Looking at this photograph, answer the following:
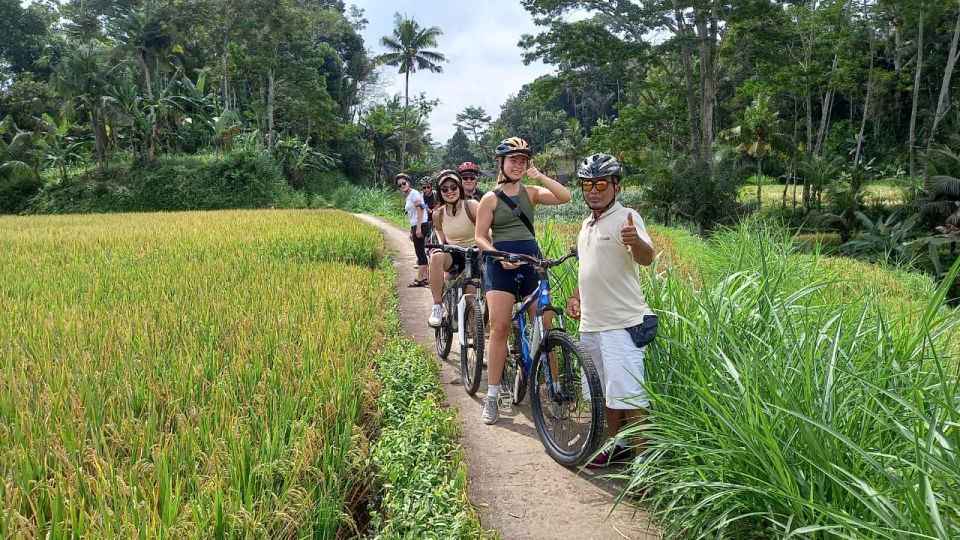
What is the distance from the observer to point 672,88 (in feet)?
66.0

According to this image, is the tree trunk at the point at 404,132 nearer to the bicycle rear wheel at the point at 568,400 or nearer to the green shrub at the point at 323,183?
the green shrub at the point at 323,183

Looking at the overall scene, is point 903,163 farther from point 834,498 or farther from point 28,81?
point 28,81

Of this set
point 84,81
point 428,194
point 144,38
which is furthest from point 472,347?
point 144,38

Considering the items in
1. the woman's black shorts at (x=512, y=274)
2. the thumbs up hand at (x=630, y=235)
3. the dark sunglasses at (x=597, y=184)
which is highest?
the dark sunglasses at (x=597, y=184)

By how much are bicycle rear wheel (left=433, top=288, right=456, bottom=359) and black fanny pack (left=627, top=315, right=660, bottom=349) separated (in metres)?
2.18

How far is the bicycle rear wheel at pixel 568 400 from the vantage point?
2707 mm

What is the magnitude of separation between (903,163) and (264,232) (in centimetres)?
3071

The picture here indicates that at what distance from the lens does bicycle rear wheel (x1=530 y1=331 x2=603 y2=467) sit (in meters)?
2.71

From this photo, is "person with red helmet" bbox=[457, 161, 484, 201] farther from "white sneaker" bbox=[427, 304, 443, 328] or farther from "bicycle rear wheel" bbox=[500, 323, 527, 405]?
"bicycle rear wheel" bbox=[500, 323, 527, 405]

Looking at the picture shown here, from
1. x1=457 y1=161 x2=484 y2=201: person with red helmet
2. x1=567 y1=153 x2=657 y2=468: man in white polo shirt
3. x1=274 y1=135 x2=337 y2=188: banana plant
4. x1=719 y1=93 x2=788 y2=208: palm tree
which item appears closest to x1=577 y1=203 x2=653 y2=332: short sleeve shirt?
x1=567 y1=153 x2=657 y2=468: man in white polo shirt

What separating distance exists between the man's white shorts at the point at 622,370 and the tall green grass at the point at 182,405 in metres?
1.25

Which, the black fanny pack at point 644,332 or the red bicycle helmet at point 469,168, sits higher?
the red bicycle helmet at point 469,168

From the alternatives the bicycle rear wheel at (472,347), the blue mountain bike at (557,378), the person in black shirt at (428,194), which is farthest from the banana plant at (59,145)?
the blue mountain bike at (557,378)

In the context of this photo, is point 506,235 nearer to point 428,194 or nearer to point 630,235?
point 630,235
